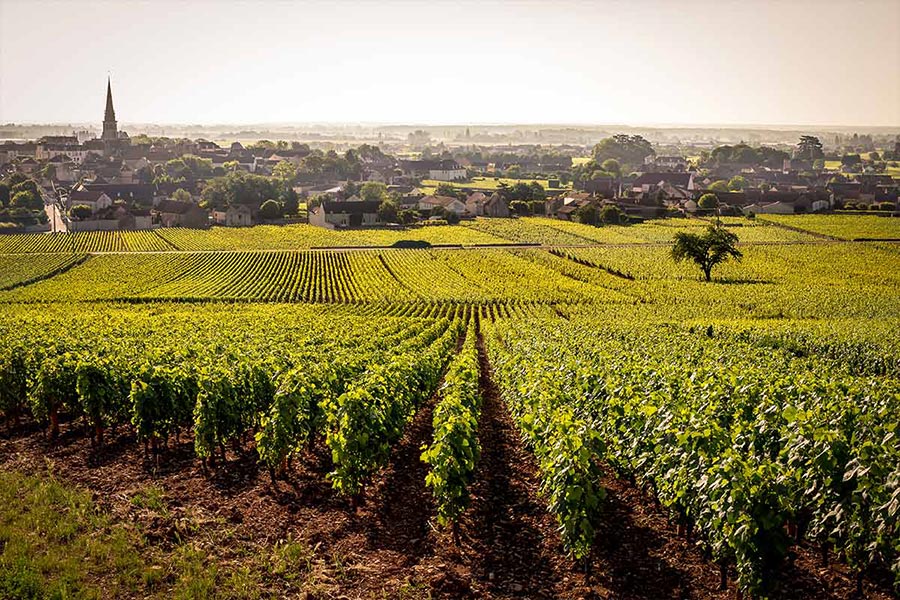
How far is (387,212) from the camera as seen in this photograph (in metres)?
116

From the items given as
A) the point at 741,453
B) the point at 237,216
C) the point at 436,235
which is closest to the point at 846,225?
the point at 436,235

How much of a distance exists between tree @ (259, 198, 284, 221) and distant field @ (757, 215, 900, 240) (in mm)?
78436

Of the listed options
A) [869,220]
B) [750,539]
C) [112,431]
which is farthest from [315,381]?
[869,220]

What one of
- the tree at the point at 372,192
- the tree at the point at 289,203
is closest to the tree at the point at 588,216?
the tree at the point at 372,192

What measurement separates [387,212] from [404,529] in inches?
4134

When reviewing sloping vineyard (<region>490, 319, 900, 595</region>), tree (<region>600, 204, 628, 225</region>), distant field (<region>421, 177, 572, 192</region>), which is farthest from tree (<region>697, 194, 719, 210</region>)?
sloping vineyard (<region>490, 319, 900, 595</region>)

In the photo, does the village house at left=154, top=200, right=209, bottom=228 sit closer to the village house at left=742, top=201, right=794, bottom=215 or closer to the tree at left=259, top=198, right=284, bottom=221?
the tree at left=259, top=198, right=284, bottom=221

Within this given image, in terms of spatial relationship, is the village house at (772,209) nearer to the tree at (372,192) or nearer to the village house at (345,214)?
the village house at (345,214)

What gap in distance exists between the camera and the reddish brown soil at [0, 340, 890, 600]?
10.6 m

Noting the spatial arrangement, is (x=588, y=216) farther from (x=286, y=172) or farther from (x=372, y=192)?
(x=286, y=172)

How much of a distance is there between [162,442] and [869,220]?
11777 cm

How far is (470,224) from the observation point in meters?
115

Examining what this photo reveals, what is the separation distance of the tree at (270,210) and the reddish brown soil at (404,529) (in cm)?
10431

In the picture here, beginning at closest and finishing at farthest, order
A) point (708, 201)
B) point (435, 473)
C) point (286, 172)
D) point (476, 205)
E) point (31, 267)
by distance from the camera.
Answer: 1. point (435, 473)
2. point (31, 267)
3. point (708, 201)
4. point (476, 205)
5. point (286, 172)
